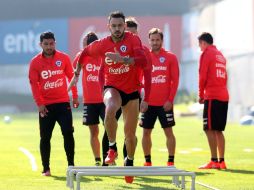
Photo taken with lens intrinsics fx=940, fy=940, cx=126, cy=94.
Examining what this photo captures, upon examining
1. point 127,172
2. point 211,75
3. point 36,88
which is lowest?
point 127,172

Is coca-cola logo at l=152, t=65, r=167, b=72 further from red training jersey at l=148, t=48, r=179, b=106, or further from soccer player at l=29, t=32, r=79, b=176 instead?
soccer player at l=29, t=32, r=79, b=176

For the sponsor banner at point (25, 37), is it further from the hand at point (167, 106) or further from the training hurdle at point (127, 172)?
the training hurdle at point (127, 172)

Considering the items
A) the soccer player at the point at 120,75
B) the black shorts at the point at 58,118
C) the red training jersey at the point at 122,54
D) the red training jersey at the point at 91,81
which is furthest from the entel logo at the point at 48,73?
the red training jersey at the point at 122,54

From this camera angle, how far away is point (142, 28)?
209 feet

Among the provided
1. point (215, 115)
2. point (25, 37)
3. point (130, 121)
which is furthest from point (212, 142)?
point (25, 37)

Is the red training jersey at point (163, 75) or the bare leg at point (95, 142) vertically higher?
the red training jersey at point (163, 75)

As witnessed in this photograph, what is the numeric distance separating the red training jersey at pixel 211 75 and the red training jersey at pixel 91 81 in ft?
5.49

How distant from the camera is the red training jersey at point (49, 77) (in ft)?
44.2

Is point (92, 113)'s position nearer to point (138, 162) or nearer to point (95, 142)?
point (95, 142)

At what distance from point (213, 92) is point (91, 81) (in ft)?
6.54

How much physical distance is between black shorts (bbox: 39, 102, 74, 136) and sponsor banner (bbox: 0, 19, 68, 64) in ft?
162

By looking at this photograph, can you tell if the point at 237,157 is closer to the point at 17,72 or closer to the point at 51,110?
the point at 51,110

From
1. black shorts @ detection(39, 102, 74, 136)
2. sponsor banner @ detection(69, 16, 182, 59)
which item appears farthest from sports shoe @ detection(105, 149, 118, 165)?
sponsor banner @ detection(69, 16, 182, 59)

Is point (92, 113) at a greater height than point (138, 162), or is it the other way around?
point (92, 113)
